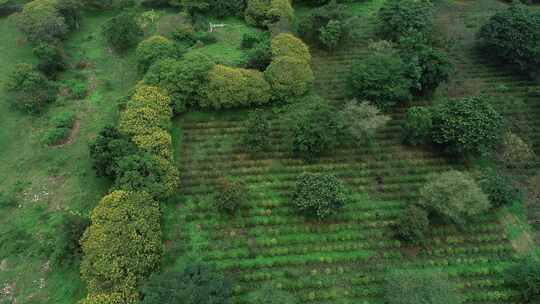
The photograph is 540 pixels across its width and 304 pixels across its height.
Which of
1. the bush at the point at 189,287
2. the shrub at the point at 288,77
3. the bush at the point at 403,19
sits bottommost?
the bush at the point at 189,287

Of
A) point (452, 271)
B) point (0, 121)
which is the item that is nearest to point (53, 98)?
point (0, 121)

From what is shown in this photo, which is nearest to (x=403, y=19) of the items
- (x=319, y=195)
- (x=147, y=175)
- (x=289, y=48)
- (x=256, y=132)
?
(x=289, y=48)

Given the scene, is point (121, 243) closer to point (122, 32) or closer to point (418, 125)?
point (418, 125)

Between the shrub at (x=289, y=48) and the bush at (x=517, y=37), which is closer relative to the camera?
the bush at (x=517, y=37)

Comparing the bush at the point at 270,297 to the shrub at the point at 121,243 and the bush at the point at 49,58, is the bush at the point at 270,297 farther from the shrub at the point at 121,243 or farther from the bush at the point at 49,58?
the bush at the point at 49,58

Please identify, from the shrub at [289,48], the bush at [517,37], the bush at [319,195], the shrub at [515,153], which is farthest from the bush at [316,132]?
the bush at [517,37]

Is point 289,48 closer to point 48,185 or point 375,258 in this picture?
point 375,258

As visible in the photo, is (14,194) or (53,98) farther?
(53,98)

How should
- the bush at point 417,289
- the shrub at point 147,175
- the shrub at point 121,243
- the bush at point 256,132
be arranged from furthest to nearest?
the bush at point 256,132, the shrub at point 147,175, the shrub at point 121,243, the bush at point 417,289
